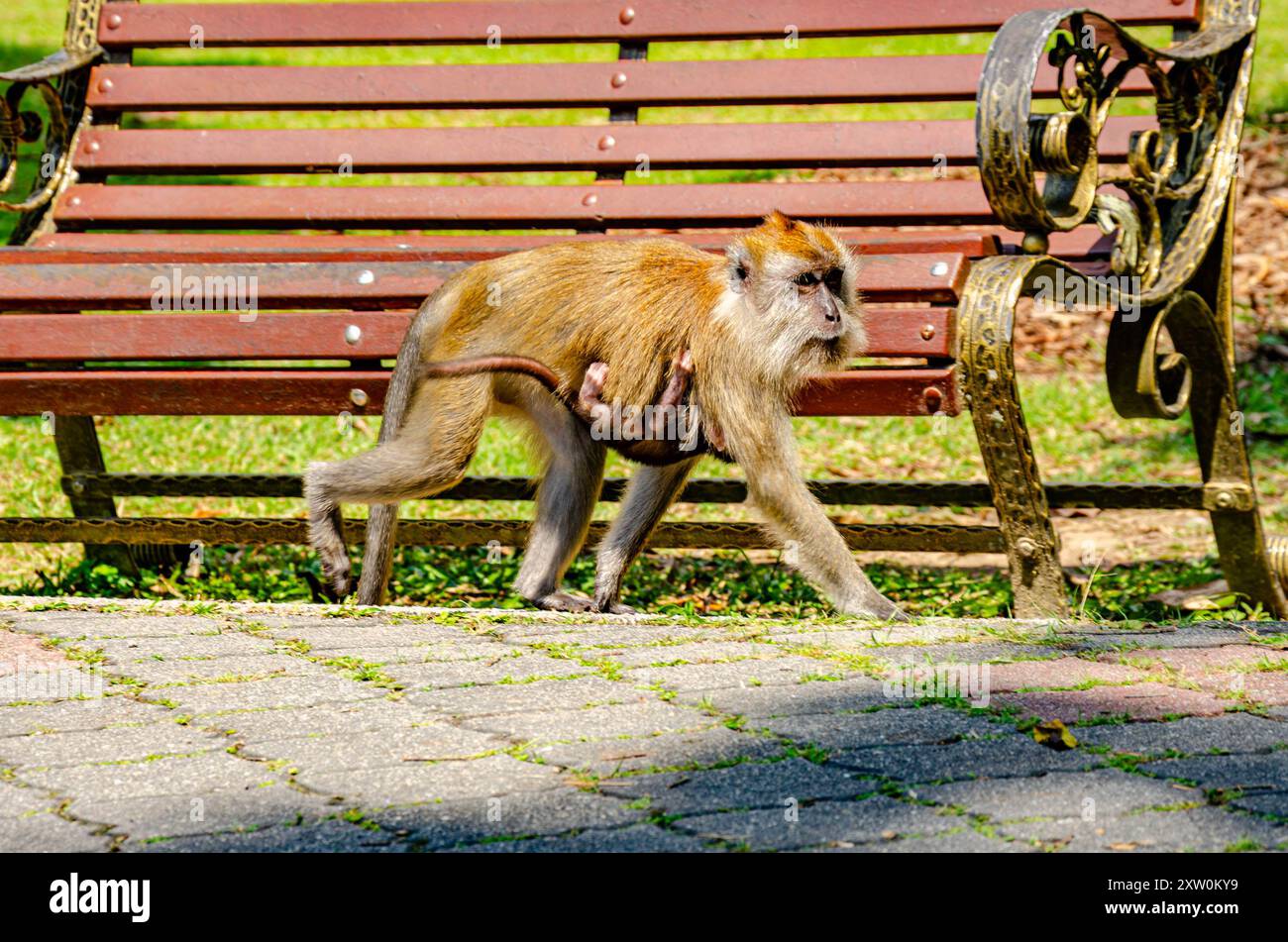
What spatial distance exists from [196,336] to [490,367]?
839 mm

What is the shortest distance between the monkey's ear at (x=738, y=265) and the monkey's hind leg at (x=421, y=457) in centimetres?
69

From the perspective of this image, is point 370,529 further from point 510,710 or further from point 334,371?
point 510,710

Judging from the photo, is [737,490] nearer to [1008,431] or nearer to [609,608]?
[609,608]

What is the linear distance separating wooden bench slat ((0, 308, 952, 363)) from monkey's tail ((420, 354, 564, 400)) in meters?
0.28

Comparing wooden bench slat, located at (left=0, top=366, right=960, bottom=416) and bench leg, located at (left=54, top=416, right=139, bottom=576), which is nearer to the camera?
wooden bench slat, located at (left=0, top=366, right=960, bottom=416)

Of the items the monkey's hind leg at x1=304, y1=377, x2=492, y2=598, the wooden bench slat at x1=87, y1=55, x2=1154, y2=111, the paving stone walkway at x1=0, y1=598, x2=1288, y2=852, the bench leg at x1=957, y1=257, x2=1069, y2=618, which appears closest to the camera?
the paving stone walkway at x1=0, y1=598, x2=1288, y2=852

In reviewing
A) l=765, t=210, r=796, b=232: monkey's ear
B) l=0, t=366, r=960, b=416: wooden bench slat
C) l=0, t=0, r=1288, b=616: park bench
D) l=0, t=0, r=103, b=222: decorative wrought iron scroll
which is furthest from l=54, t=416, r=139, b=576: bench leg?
l=765, t=210, r=796, b=232: monkey's ear

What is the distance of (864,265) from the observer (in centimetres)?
430

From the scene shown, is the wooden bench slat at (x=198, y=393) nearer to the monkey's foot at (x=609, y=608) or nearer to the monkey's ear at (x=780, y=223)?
the monkey's ear at (x=780, y=223)

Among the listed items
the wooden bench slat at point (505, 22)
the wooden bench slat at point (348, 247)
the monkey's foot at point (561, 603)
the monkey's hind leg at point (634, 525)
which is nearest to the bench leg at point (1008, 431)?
the wooden bench slat at point (348, 247)

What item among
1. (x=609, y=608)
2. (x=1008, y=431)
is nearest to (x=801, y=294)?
(x=1008, y=431)

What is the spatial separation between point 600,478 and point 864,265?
3.11 ft

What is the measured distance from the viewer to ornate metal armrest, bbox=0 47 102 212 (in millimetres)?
5164

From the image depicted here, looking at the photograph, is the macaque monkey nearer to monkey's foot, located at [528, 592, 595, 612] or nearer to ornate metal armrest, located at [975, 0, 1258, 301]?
monkey's foot, located at [528, 592, 595, 612]
